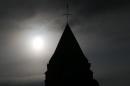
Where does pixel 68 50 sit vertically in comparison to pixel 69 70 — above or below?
above

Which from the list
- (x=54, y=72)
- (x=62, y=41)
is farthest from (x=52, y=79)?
(x=62, y=41)

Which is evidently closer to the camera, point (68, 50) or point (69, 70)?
point (69, 70)

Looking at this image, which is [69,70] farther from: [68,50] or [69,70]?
[68,50]

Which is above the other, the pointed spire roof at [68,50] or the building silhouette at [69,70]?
the pointed spire roof at [68,50]

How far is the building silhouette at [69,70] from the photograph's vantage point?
7581cm

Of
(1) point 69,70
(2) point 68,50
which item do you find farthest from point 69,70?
(2) point 68,50

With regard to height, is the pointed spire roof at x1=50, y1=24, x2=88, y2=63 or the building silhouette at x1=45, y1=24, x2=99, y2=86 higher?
the pointed spire roof at x1=50, y1=24, x2=88, y2=63

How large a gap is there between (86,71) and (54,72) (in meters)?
4.37

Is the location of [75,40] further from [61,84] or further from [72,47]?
[61,84]

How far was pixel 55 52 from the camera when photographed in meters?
77.8

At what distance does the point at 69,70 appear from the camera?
2982 inches

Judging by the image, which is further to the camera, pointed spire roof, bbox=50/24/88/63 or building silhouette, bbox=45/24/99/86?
pointed spire roof, bbox=50/24/88/63

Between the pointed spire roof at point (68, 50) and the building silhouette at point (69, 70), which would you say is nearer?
the building silhouette at point (69, 70)

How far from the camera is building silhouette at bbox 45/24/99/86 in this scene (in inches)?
2985
